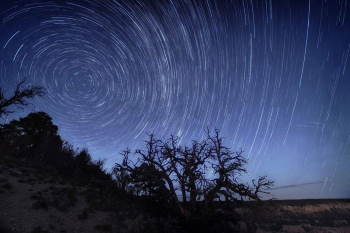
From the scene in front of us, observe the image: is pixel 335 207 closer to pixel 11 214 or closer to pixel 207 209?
pixel 207 209

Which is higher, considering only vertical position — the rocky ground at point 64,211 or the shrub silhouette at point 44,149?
the shrub silhouette at point 44,149

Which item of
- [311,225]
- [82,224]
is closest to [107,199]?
[82,224]

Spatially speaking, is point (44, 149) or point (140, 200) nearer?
point (140, 200)

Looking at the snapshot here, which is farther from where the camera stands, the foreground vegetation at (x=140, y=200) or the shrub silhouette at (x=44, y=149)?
the shrub silhouette at (x=44, y=149)

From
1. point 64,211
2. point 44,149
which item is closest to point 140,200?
point 64,211

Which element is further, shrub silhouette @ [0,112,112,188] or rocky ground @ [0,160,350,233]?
shrub silhouette @ [0,112,112,188]

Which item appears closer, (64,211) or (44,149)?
(64,211)

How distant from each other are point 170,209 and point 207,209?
3436mm

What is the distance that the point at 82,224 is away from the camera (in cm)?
1491

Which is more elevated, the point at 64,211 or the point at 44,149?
the point at 44,149

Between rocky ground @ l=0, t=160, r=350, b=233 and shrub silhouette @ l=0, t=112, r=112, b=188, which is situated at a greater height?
shrub silhouette @ l=0, t=112, r=112, b=188

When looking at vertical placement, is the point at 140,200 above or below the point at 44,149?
below

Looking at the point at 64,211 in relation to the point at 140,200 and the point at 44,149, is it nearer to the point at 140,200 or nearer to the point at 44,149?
the point at 140,200

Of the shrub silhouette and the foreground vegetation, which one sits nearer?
the foreground vegetation
